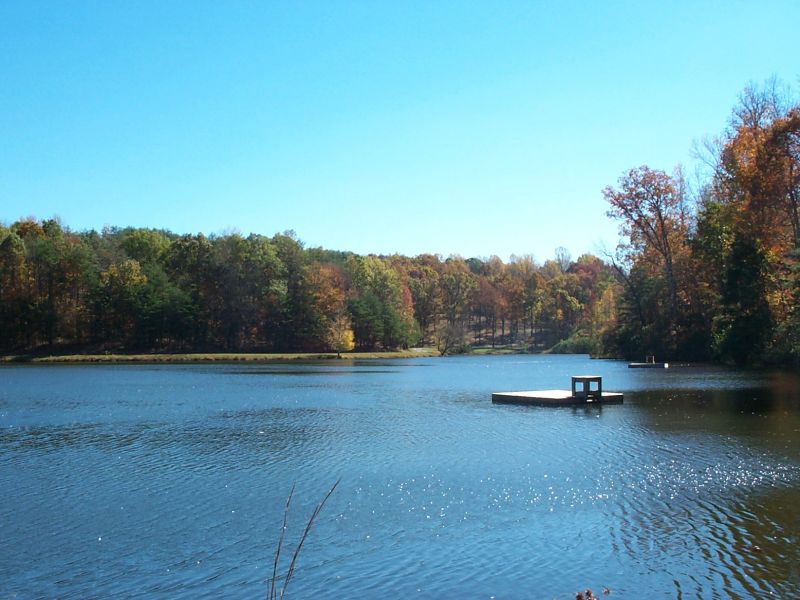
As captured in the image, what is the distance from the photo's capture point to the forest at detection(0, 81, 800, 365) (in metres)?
50.8

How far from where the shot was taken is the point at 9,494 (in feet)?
49.2

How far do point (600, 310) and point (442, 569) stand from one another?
92.2 meters

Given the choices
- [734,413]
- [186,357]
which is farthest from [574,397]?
[186,357]

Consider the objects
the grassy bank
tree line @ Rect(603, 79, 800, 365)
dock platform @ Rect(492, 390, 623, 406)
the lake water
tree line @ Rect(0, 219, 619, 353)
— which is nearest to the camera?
the lake water

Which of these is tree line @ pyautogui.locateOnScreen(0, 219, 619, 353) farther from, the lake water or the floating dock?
the lake water

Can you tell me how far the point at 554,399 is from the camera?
100 feet

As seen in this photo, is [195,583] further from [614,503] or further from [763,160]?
[763,160]

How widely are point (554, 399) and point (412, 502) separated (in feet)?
57.4

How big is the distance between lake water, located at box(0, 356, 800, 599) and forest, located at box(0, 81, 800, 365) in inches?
965

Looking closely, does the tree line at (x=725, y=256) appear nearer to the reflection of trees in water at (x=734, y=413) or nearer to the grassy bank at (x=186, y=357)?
the reflection of trees in water at (x=734, y=413)

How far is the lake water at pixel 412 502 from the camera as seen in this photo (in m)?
9.95

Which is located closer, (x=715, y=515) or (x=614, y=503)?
(x=715, y=515)

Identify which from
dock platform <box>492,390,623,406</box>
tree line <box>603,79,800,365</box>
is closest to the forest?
tree line <box>603,79,800,365</box>

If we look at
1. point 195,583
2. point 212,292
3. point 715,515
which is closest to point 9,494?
point 195,583
